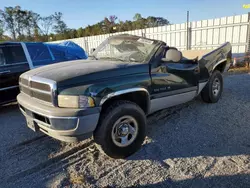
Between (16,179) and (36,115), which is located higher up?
(36,115)

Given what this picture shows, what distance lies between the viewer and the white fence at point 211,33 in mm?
9781

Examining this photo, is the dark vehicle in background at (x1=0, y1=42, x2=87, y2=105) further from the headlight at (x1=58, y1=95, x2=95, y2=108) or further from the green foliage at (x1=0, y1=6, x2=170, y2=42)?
the green foliage at (x1=0, y1=6, x2=170, y2=42)

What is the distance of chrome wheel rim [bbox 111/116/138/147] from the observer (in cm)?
296

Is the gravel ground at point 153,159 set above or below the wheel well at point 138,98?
below

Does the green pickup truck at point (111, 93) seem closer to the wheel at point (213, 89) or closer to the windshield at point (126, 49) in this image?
the windshield at point (126, 49)

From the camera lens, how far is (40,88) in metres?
2.81

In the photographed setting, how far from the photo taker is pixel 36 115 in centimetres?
284

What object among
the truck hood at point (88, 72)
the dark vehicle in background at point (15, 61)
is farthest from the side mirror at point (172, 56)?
the dark vehicle in background at point (15, 61)

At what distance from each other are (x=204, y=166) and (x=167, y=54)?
190 centimetres

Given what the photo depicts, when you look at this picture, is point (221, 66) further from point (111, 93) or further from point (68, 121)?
point (68, 121)

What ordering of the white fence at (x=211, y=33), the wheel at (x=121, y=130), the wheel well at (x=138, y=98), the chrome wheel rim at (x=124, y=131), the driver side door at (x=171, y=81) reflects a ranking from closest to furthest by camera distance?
the wheel at (x=121, y=130)
the chrome wheel rim at (x=124, y=131)
the wheel well at (x=138, y=98)
the driver side door at (x=171, y=81)
the white fence at (x=211, y=33)

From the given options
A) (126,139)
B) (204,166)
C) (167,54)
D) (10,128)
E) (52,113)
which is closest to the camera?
(52,113)

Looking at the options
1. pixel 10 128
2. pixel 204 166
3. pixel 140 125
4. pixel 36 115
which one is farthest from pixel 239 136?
pixel 10 128

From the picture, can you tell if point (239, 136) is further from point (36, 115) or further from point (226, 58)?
point (36, 115)
